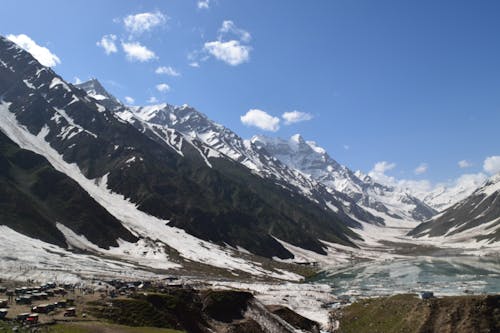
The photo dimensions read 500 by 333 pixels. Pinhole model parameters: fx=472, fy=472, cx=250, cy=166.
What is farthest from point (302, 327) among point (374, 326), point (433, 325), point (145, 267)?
point (145, 267)

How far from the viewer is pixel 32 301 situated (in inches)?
3157

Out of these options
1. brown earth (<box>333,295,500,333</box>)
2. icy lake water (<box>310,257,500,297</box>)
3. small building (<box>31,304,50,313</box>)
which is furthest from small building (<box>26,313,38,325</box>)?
icy lake water (<box>310,257,500,297</box>)

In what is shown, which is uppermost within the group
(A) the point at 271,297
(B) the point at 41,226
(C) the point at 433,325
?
(C) the point at 433,325

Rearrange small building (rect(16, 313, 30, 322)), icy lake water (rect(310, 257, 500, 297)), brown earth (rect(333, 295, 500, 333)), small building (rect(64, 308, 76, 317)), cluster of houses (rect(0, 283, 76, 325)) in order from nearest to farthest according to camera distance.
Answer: small building (rect(16, 313, 30, 322)) → cluster of houses (rect(0, 283, 76, 325)) → small building (rect(64, 308, 76, 317)) → brown earth (rect(333, 295, 500, 333)) → icy lake water (rect(310, 257, 500, 297))

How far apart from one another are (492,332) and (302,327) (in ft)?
113

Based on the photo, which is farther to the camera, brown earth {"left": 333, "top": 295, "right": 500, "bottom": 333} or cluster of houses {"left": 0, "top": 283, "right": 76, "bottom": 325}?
brown earth {"left": 333, "top": 295, "right": 500, "bottom": 333}

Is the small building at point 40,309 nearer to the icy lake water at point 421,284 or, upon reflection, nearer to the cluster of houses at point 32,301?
the cluster of houses at point 32,301

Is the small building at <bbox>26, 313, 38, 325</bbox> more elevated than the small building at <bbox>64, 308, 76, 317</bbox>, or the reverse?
the small building at <bbox>64, 308, 76, 317</bbox>

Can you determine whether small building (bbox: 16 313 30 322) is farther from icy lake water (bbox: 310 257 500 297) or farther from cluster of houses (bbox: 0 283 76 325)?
icy lake water (bbox: 310 257 500 297)

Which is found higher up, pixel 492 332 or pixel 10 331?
pixel 492 332

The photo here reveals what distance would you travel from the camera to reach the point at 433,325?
263 feet

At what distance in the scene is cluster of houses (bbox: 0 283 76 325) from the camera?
6606 cm

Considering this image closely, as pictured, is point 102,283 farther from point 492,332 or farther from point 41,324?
point 492,332

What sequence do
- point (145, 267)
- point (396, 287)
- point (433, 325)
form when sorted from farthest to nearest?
point (145, 267), point (396, 287), point (433, 325)
